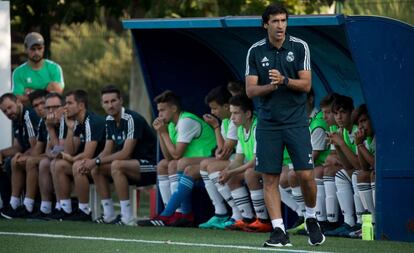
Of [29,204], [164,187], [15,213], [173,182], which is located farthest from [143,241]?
[15,213]

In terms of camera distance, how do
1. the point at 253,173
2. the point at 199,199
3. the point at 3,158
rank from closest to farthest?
the point at 253,173, the point at 199,199, the point at 3,158

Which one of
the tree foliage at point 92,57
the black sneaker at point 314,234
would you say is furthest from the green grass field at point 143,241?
the tree foliage at point 92,57

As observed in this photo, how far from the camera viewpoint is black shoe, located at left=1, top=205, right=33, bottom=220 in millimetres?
17172

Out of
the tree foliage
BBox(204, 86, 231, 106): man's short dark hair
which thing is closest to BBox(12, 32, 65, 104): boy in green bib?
BBox(204, 86, 231, 106): man's short dark hair

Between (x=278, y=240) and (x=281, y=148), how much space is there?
778mm

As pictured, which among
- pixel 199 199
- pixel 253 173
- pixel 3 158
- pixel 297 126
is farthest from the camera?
pixel 3 158

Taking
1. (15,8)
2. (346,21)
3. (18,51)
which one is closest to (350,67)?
(346,21)

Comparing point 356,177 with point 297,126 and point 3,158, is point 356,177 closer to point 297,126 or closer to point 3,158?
point 297,126

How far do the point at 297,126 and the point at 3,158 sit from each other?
6.70 m

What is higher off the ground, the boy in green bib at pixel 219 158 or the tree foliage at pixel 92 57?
the tree foliage at pixel 92 57

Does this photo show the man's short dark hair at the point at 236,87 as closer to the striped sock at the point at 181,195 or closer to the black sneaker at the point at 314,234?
the striped sock at the point at 181,195

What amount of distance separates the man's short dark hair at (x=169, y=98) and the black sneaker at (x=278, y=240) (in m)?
3.78

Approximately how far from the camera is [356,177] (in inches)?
535

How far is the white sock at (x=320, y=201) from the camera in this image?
14227 mm
